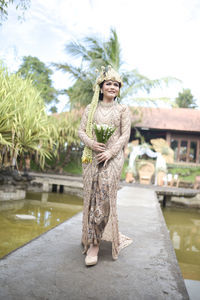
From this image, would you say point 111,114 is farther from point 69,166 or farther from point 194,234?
point 69,166

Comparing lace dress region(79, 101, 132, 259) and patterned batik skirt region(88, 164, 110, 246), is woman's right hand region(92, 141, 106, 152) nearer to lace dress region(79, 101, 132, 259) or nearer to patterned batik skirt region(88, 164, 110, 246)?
lace dress region(79, 101, 132, 259)

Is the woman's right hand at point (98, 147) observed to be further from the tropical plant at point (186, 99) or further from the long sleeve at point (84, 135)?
the tropical plant at point (186, 99)

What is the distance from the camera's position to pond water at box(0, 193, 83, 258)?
12.0 ft

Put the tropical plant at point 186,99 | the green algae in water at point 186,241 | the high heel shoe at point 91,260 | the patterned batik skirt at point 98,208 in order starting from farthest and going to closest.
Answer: the tropical plant at point 186,99, the green algae in water at point 186,241, the patterned batik skirt at point 98,208, the high heel shoe at point 91,260

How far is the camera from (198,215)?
7758 millimetres

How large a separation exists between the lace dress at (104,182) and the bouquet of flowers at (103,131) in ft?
0.27

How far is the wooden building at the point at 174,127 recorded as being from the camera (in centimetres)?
1533

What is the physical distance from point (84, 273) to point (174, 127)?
14278 mm

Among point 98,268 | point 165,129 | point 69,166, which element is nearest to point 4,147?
point 98,268

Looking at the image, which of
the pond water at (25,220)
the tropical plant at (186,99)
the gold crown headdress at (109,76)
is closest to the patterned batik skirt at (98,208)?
the gold crown headdress at (109,76)

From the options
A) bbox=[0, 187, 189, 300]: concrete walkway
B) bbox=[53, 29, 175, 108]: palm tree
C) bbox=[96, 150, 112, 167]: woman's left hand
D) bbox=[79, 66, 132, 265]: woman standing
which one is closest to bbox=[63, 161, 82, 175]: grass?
bbox=[53, 29, 175, 108]: palm tree

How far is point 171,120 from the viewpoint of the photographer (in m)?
16.1

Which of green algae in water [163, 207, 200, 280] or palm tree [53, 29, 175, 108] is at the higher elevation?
palm tree [53, 29, 175, 108]

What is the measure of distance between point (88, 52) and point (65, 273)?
10.3m
